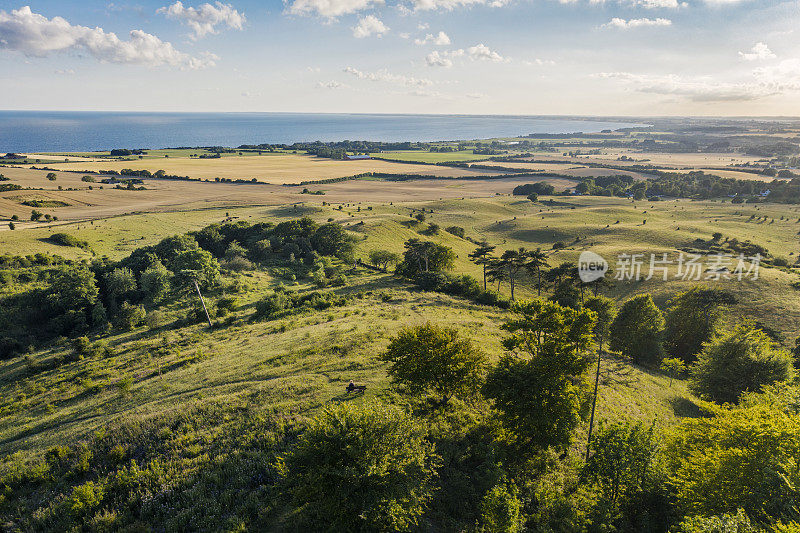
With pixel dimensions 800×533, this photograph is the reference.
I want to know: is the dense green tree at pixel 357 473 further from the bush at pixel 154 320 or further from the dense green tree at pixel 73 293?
the dense green tree at pixel 73 293

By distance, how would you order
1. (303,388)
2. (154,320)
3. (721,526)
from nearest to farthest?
(721,526) → (303,388) → (154,320)

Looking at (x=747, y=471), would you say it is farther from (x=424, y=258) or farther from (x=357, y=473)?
(x=424, y=258)

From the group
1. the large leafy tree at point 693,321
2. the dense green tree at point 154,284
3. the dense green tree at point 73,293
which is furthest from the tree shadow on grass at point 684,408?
the dense green tree at point 73,293

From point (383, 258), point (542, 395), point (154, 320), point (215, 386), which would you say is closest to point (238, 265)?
point (154, 320)

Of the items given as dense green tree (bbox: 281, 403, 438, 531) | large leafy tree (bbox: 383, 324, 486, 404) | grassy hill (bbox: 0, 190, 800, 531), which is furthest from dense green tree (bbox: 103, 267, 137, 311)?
dense green tree (bbox: 281, 403, 438, 531)

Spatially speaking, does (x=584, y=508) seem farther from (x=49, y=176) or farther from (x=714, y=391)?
(x=49, y=176)

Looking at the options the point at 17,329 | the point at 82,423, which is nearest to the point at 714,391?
the point at 82,423

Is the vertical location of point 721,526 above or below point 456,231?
above

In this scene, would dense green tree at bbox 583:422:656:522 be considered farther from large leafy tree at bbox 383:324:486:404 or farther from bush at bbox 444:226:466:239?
bush at bbox 444:226:466:239
